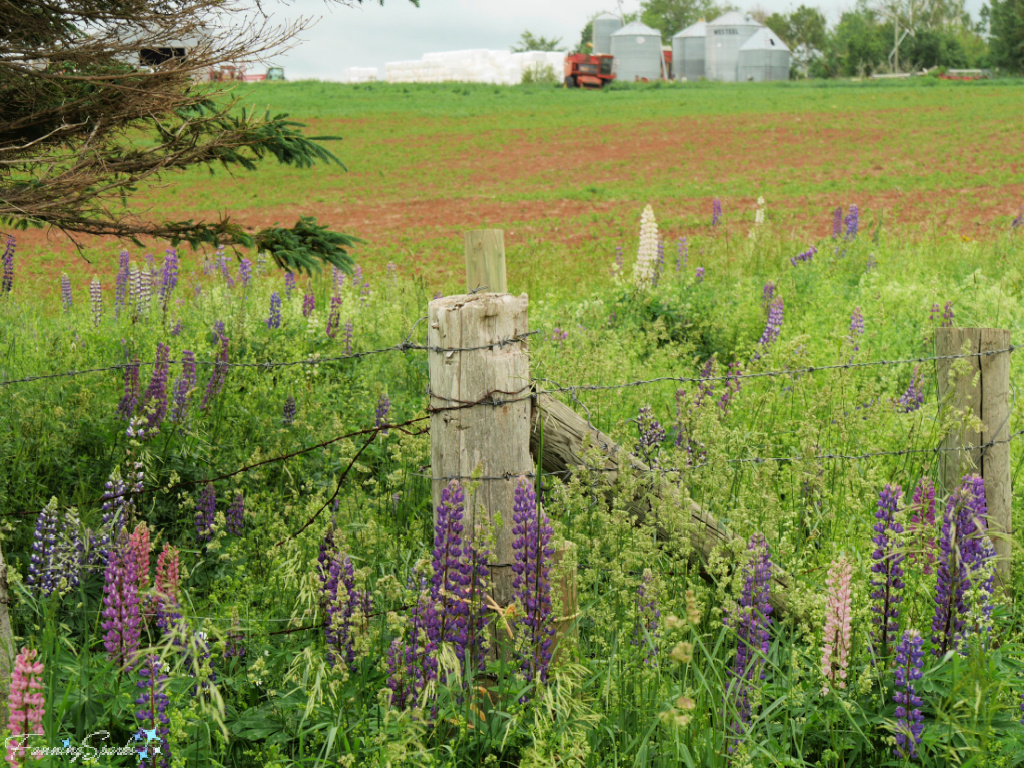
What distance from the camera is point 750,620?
8.18 ft

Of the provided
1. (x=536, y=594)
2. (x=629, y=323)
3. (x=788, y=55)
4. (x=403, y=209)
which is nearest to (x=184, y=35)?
(x=536, y=594)

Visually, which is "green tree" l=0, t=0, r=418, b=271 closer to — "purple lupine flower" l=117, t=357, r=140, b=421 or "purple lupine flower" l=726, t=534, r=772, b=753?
"purple lupine flower" l=117, t=357, r=140, b=421

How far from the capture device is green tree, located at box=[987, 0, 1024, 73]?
59.9 meters

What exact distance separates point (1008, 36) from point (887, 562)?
73364 mm

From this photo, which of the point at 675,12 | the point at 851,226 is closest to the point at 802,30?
Result: the point at 675,12

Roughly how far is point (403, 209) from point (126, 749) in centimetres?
2117

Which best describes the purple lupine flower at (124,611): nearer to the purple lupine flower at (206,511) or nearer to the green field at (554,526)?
the green field at (554,526)

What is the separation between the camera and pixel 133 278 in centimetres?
693

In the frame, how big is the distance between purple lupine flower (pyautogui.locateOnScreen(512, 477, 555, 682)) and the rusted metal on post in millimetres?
963

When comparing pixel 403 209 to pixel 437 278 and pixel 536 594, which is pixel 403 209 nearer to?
pixel 437 278

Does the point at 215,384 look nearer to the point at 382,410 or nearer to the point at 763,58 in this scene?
the point at 382,410

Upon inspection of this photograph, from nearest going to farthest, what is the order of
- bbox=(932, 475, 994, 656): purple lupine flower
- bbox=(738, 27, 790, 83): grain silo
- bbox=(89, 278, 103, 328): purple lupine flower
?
bbox=(932, 475, 994, 656): purple lupine flower, bbox=(89, 278, 103, 328): purple lupine flower, bbox=(738, 27, 790, 83): grain silo

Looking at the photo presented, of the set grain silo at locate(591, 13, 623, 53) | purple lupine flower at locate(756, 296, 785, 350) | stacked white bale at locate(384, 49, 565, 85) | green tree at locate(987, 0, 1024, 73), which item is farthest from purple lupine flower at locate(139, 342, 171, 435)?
grain silo at locate(591, 13, 623, 53)

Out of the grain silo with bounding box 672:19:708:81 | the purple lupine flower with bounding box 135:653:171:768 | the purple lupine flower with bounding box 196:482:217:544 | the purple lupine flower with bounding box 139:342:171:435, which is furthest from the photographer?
the grain silo with bounding box 672:19:708:81
